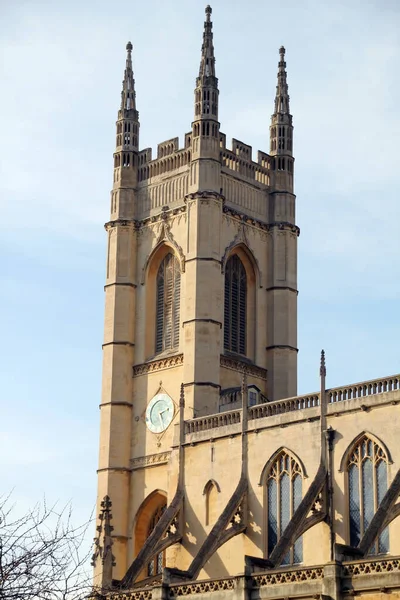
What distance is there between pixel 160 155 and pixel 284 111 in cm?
599

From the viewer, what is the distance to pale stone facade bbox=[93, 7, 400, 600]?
43281mm

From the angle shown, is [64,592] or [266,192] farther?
[266,192]

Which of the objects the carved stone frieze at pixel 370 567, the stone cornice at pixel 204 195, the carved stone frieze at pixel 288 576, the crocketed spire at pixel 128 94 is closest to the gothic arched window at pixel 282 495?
the carved stone frieze at pixel 288 576

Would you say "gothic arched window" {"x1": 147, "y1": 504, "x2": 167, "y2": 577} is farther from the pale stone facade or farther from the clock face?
the clock face

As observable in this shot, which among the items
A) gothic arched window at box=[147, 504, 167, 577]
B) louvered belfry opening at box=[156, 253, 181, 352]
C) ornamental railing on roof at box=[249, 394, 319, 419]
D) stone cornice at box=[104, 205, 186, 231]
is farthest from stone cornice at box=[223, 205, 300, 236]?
gothic arched window at box=[147, 504, 167, 577]

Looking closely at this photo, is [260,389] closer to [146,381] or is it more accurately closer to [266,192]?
[146,381]

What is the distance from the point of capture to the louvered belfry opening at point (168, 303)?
55500 millimetres

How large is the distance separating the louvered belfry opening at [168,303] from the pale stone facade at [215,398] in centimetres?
8

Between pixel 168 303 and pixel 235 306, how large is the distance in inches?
109

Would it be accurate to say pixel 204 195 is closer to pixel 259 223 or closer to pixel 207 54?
pixel 259 223

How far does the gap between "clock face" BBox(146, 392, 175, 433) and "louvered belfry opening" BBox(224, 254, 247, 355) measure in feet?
10.9

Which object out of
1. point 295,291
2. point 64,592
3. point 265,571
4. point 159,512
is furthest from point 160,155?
point 64,592

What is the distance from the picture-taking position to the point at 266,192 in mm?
58938

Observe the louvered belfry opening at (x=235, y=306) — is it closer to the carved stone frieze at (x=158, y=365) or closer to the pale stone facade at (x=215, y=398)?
the pale stone facade at (x=215, y=398)
